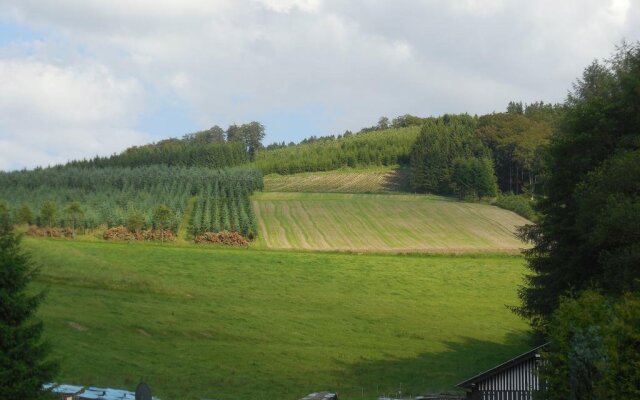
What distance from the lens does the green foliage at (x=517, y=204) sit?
12225cm

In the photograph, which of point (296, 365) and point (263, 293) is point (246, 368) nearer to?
point (296, 365)

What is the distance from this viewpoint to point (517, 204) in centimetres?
12812

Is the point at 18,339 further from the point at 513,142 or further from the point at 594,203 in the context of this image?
the point at 513,142

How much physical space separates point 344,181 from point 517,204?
151 feet

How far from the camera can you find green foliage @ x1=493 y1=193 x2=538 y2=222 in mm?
122250

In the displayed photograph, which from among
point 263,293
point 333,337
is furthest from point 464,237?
point 333,337

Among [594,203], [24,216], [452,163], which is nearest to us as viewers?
[594,203]

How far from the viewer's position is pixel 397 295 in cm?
6888

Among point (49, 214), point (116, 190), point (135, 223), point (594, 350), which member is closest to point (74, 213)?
point (49, 214)

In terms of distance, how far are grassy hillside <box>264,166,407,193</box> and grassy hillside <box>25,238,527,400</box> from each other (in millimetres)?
68055

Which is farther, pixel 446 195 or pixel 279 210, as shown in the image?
pixel 446 195

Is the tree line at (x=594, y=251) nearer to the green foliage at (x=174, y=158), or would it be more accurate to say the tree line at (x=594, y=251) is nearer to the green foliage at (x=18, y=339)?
the green foliage at (x=18, y=339)

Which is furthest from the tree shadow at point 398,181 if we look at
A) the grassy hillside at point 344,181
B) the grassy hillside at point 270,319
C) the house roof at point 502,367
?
the house roof at point 502,367

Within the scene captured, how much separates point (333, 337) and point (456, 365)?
8.86m
